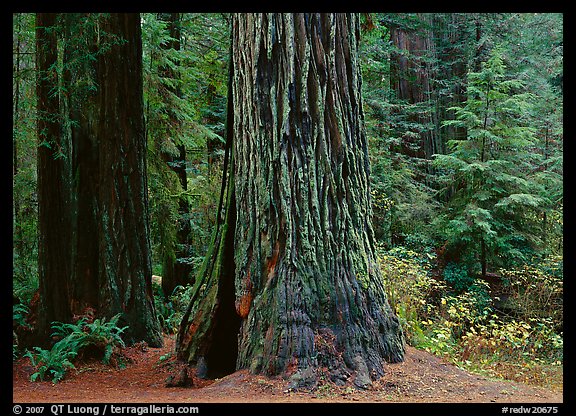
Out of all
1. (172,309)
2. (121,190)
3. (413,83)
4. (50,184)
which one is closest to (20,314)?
(50,184)

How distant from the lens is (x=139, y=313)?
26.2 feet

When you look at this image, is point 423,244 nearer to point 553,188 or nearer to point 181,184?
point 553,188

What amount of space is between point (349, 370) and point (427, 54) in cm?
1962

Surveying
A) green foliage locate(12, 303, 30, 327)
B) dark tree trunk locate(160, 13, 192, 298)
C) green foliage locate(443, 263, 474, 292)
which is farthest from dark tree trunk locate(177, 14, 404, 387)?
green foliage locate(443, 263, 474, 292)

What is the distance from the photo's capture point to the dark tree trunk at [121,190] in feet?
25.8

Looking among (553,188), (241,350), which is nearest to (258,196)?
(241,350)

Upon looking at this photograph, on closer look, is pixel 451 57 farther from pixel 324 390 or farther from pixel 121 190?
pixel 324 390

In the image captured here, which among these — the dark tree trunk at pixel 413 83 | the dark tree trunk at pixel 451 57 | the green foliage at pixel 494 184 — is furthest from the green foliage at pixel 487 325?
the dark tree trunk at pixel 451 57

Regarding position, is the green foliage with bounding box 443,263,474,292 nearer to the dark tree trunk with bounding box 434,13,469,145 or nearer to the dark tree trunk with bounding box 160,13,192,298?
the dark tree trunk with bounding box 434,13,469,145

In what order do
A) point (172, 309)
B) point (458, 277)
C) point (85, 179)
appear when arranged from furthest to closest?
point (458, 277)
point (172, 309)
point (85, 179)

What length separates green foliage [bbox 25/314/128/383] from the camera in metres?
6.27

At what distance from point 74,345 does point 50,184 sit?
250cm

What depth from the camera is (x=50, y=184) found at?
742 cm

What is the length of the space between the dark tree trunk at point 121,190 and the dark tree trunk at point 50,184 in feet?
2.06
